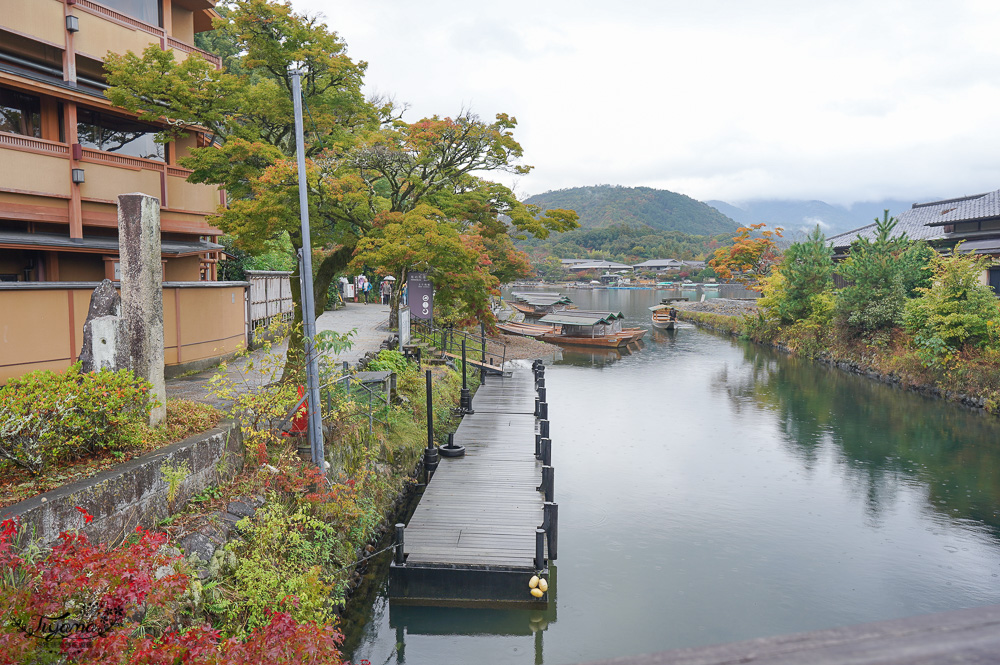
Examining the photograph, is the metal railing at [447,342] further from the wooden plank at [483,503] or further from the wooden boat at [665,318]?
the wooden boat at [665,318]

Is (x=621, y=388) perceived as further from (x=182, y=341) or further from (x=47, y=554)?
(x=47, y=554)

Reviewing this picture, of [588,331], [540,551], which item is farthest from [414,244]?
[588,331]

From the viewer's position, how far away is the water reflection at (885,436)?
17547 mm

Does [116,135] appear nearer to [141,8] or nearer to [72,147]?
[72,147]

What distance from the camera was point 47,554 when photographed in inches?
256

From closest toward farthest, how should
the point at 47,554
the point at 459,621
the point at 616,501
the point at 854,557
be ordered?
the point at 47,554
the point at 459,621
the point at 854,557
the point at 616,501

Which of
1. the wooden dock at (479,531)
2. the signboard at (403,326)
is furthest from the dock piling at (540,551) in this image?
the signboard at (403,326)

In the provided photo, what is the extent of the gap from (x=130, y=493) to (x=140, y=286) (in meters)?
3.10

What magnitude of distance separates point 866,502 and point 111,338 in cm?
1789

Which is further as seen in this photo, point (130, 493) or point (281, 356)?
point (281, 356)

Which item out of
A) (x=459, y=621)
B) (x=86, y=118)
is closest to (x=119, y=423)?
(x=459, y=621)

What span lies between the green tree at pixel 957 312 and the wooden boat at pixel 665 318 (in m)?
25.8

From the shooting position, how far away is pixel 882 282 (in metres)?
33.4

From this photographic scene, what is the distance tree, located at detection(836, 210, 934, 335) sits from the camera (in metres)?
32.1
